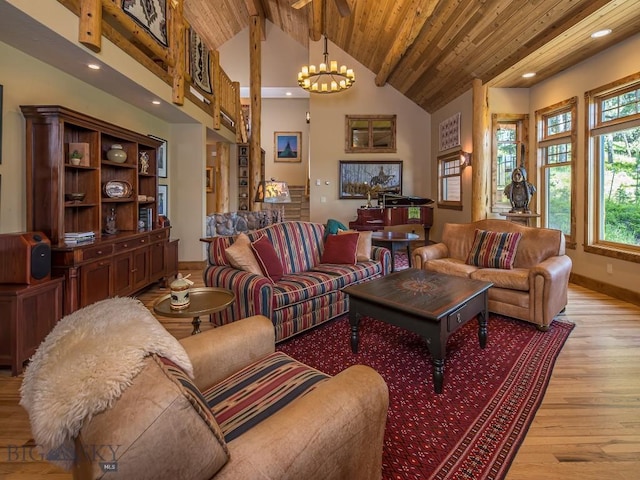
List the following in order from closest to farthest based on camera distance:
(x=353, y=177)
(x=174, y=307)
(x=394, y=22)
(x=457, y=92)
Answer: (x=174, y=307) → (x=394, y=22) → (x=457, y=92) → (x=353, y=177)

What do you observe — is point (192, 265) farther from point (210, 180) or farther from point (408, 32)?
point (408, 32)

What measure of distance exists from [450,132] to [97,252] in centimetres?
644

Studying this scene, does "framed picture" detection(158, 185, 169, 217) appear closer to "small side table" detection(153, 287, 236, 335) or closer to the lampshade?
the lampshade

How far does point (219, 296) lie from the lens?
2.28 metres

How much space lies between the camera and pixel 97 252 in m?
3.21

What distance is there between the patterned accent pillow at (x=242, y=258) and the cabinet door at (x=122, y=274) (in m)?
1.36

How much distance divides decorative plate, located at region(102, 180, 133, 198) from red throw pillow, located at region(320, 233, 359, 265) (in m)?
2.42

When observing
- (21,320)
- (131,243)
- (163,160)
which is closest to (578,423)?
(21,320)

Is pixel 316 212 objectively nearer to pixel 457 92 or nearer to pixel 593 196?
pixel 457 92

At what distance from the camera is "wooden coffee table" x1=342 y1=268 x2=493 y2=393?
6.98ft

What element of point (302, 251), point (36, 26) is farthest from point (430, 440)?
point (36, 26)

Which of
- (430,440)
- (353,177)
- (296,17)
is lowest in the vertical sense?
(430,440)

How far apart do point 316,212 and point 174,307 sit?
6314 mm

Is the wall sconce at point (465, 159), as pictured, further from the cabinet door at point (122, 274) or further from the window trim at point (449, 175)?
the cabinet door at point (122, 274)
